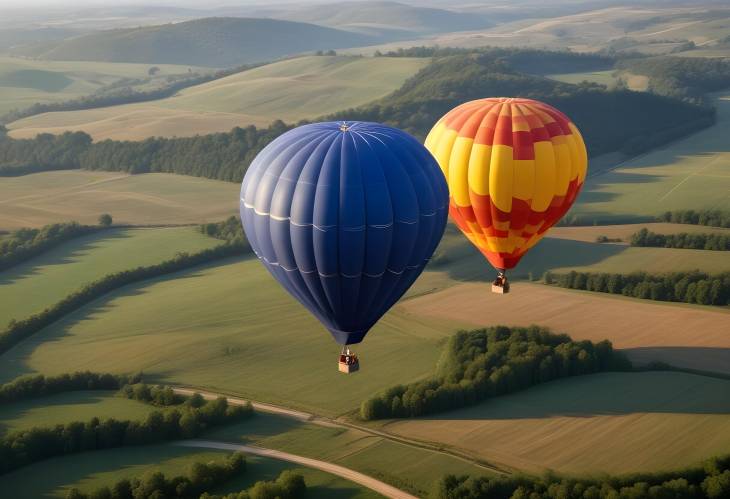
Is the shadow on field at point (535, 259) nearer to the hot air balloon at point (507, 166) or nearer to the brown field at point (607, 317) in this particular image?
the brown field at point (607, 317)

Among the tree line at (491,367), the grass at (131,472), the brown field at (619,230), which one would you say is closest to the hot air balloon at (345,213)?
the grass at (131,472)

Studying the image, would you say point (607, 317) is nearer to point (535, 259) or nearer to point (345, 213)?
point (535, 259)

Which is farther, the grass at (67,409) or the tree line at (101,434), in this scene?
the grass at (67,409)

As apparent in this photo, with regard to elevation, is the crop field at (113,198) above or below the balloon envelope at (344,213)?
below

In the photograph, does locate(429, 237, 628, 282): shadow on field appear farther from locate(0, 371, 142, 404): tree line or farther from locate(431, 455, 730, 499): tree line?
locate(431, 455, 730, 499): tree line

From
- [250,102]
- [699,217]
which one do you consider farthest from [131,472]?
[250,102]

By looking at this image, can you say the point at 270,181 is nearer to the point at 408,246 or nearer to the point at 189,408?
the point at 408,246
